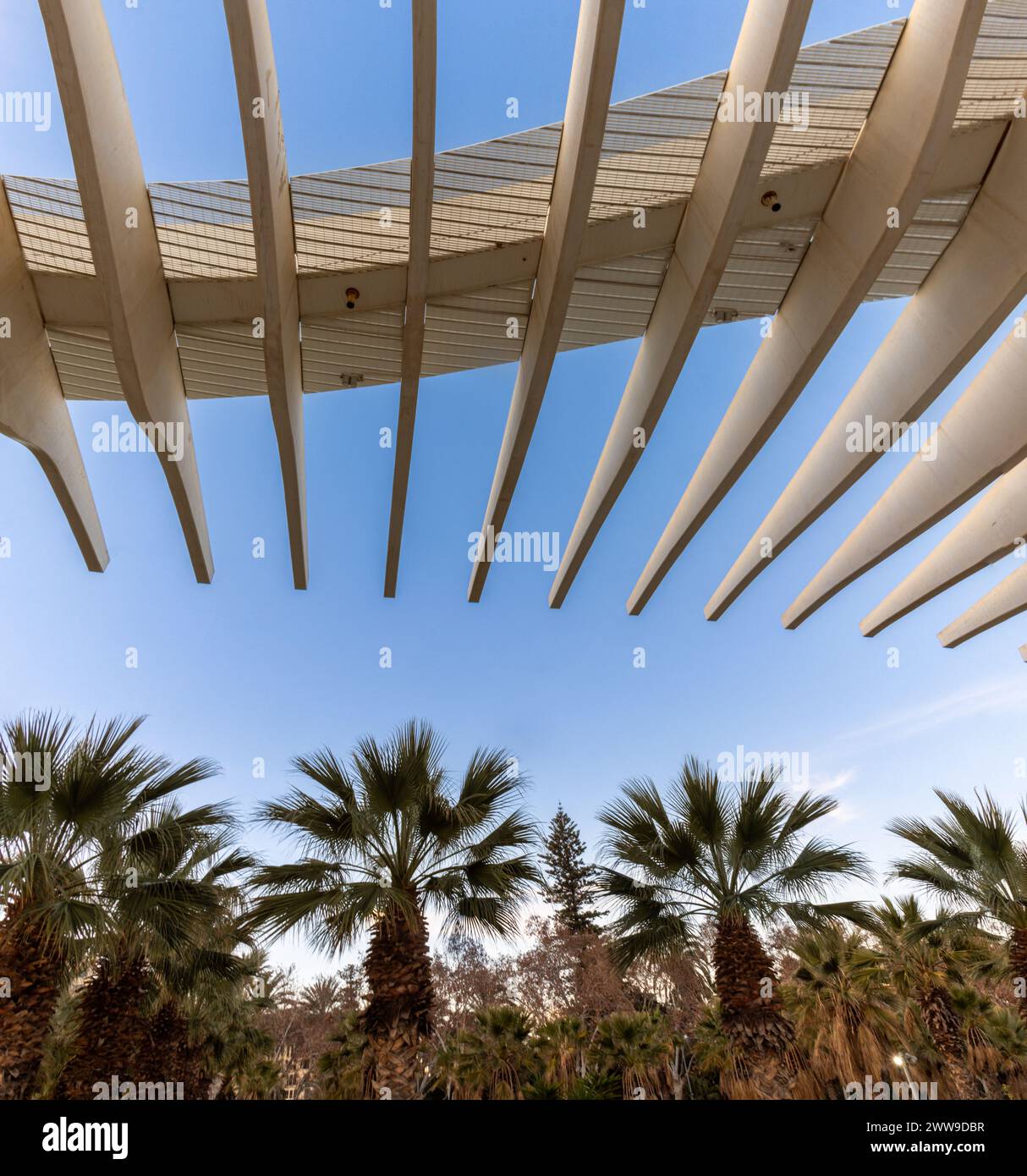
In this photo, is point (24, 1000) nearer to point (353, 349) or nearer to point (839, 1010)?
point (353, 349)

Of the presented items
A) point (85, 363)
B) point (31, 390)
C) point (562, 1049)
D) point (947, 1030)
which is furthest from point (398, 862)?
point (947, 1030)

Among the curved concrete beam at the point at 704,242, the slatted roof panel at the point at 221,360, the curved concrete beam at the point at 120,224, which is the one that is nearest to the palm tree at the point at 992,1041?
the curved concrete beam at the point at 704,242

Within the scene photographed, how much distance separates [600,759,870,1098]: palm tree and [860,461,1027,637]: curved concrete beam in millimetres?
4292

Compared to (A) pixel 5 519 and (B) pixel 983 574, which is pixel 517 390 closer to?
(A) pixel 5 519

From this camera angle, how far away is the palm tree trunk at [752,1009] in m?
9.34

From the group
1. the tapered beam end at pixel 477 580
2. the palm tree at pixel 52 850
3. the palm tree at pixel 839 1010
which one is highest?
the tapered beam end at pixel 477 580

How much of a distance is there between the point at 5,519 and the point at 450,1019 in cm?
2564

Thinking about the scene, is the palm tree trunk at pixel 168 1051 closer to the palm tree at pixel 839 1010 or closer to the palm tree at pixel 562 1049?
the palm tree at pixel 562 1049

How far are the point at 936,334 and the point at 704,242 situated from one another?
3.07 meters

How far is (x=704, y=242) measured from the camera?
6641 mm

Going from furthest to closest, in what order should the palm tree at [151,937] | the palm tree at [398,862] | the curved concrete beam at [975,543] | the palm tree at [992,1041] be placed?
1. the palm tree at [992,1041]
2. the curved concrete beam at [975,543]
3. the palm tree at [398,862]
4. the palm tree at [151,937]

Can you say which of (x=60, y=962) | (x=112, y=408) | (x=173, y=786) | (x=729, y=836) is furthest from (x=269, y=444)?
(x=729, y=836)

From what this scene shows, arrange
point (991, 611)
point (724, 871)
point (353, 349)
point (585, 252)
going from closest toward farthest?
1. point (585, 252)
2. point (353, 349)
3. point (724, 871)
4. point (991, 611)

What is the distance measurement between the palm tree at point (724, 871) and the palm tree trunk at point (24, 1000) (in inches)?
276
